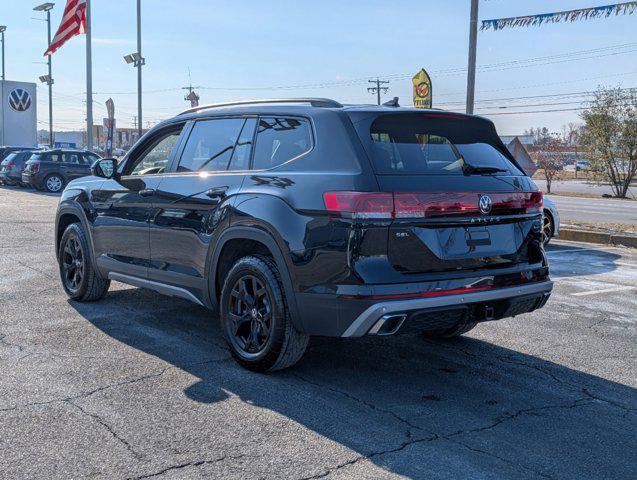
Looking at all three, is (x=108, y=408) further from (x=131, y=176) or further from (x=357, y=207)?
(x=131, y=176)

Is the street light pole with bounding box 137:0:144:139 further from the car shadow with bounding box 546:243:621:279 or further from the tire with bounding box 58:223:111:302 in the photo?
the tire with bounding box 58:223:111:302

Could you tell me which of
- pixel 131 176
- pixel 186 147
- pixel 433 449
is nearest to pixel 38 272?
pixel 131 176

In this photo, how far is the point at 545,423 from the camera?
→ 4.27 m

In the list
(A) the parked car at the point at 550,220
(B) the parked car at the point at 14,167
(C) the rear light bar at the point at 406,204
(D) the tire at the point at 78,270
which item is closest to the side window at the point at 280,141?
(C) the rear light bar at the point at 406,204

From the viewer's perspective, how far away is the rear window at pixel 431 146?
459cm

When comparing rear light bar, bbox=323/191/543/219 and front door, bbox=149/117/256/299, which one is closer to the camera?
rear light bar, bbox=323/191/543/219

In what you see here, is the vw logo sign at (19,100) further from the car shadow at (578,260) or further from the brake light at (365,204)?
the brake light at (365,204)

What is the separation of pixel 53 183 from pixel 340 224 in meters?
26.2

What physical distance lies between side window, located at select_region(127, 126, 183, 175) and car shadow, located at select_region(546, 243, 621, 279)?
537 cm

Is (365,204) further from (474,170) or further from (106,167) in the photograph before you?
(106,167)

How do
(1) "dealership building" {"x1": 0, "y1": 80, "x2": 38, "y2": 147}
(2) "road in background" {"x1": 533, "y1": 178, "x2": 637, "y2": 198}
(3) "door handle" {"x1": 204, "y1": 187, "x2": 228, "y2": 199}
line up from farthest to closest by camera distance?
(1) "dealership building" {"x1": 0, "y1": 80, "x2": 38, "y2": 147} < (2) "road in background" {"x1": 533, "y1": 178, "x2": 637, "y2": 198} < (3) "door handle" {"x1": 204, "y1": 187, "x2": 228, "y2": 199}

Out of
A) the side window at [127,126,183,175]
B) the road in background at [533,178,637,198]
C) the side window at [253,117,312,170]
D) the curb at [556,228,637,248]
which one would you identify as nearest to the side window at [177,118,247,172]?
the side window at [253,117,312,170]

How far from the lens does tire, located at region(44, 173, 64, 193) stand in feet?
92.6

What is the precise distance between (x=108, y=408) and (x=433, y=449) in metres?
1.89
